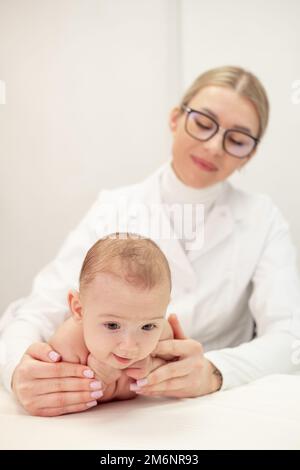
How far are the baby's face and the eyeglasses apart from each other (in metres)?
0.59

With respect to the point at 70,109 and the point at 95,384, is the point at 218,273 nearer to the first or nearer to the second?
the point at 95,384

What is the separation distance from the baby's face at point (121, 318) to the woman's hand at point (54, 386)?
0.07m

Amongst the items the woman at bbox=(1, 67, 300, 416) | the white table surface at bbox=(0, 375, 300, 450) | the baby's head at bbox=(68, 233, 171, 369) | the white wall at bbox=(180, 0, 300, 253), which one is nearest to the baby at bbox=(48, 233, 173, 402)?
the baby's head at bbox=(68, 233, 171, 369)

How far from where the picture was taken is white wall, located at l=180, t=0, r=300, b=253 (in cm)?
167

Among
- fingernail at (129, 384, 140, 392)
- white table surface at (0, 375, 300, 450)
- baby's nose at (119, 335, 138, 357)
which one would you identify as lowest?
white table surface at (0, 375, 300, 450)

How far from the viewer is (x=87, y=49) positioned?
Result: 1.71 m

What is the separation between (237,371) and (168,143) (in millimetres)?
1000

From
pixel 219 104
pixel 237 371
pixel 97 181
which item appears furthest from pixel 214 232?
pixel 97 181

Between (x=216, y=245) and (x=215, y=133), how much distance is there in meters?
0.29

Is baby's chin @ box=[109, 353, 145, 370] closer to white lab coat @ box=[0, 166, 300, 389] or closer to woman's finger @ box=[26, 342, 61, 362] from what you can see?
woman's finger @ box=[26, 342, 61, 362]

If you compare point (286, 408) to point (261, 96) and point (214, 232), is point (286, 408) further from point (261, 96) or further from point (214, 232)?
point (261, 96)

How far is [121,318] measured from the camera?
Result: 0.81 metres

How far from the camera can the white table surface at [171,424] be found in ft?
2.60

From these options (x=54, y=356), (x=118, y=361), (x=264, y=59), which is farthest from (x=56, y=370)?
(x=264, y=59)
